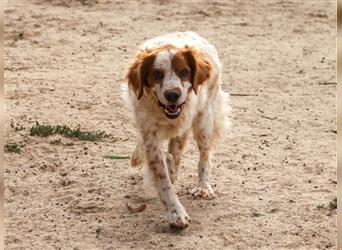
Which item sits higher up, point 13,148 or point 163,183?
point 163,183

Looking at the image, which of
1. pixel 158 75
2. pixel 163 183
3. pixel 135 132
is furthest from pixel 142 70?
pixel 135 132

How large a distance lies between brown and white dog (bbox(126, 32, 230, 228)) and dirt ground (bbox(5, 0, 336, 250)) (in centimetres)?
25

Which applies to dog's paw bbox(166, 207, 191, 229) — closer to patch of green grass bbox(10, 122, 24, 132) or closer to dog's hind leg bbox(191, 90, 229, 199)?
dog's hind leg bbox(191, 90, 229, 199)

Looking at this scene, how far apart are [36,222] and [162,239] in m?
0.90

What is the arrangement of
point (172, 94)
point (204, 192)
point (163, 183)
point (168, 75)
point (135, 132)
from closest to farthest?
point (172, 94), point (168, 75), point (163, 183), point (204, 192), point (135, 132)

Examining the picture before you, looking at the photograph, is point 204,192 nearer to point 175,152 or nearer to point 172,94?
point 175,152

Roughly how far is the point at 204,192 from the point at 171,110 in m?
0.99

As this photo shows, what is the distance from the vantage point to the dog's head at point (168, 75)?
451 cm

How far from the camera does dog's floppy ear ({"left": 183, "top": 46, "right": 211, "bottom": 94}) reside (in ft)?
15.5

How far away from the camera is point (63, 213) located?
4.89m

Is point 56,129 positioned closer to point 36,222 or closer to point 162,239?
point 36,222

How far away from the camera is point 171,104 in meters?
4.53

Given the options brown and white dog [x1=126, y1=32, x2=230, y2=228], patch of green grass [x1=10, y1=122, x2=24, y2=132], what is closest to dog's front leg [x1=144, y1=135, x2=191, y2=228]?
brown and white dog [x1=126, y1=32, x2=230, y2=228]

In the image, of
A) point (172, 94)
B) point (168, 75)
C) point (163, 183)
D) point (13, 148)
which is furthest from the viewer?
point (13, 148)
